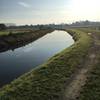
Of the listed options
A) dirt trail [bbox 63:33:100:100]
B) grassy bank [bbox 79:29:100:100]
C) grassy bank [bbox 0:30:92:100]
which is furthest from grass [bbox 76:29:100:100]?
grassy bank [bbox 0:30:92:100]

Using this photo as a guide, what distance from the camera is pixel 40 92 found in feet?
50.0

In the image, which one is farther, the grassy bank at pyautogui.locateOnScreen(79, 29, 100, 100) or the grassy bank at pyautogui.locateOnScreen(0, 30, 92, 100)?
the grassy bank at pyautogui.locateOnScreen(0, 30, 92, 100)

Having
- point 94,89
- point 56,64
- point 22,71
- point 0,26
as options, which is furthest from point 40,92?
point 0,26

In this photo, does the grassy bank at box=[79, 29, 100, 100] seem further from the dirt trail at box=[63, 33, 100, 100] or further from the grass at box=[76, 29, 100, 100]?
the dirt trail at box=[63, 33, 100, 100]

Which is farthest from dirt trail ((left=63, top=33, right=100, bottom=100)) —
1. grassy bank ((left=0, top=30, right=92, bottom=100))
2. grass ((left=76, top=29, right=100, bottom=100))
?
grassy bank ((left=0, top=30, right=92, bottom=100))

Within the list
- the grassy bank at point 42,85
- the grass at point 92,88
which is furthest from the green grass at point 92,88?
the grassy bank at point 42,85

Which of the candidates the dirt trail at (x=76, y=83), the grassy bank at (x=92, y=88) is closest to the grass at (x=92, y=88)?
the grassy bank at (x=92, y=88)

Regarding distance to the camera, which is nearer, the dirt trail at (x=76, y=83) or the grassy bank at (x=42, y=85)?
the dirt trail at (x=76, y=83)

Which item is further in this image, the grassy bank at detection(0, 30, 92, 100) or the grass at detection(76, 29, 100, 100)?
the grassy bank at detection(0, 30, 92, 100)

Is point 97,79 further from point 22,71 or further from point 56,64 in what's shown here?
point 22,71

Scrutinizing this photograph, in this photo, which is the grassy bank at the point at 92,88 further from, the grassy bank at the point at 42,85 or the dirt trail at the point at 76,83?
the grassy bank at the point at 42,85

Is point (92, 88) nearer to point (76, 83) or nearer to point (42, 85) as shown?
point (76, 83)

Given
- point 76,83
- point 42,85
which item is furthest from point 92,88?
point 42,85

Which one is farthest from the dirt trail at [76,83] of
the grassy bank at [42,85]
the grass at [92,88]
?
the grassy bank at [42,85]
